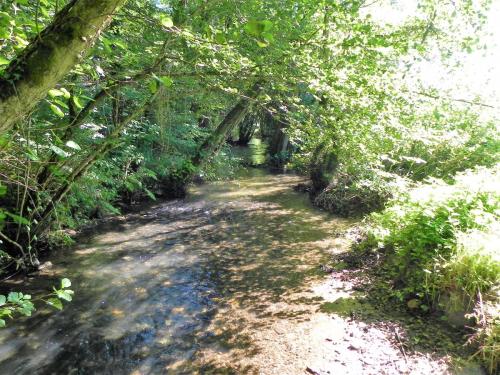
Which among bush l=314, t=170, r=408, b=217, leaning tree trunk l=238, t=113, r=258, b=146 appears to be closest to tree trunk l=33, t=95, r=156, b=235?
bush l=314, t=170, r=408, b=217

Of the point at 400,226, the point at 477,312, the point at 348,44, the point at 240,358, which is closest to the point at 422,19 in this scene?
the point at 400,226

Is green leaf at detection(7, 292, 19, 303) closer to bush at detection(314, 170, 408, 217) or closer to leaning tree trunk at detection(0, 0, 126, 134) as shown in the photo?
leaning tree trunk at detection(0, 0, 126, 134)

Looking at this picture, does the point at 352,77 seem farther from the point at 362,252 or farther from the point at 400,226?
the point at 362,252

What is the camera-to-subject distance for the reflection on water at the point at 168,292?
15.0 ft

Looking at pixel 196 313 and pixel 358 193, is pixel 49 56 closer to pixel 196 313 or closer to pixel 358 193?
pixel 196 313

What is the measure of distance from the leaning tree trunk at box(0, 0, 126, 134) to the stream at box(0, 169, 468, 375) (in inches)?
146

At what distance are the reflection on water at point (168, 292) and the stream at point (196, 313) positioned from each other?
2 cm

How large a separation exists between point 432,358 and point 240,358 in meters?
2.40

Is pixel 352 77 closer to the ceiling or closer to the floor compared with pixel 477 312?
closer to the ceiling

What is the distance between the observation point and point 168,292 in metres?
6.33

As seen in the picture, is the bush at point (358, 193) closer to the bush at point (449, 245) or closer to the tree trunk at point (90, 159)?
the bush at point (449, 245)

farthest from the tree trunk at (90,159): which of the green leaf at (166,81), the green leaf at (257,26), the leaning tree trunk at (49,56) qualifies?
the green leaf at (257,26)

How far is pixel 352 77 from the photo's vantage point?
16.5 ft

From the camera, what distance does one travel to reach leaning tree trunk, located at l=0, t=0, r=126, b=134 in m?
1.64
